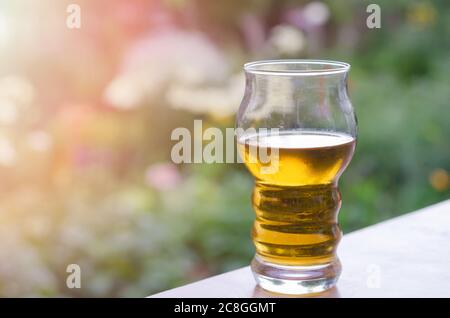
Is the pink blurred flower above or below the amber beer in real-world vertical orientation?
below

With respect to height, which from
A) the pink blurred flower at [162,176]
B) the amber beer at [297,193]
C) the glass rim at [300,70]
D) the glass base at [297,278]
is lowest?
the pink blurred flower at [162,176]

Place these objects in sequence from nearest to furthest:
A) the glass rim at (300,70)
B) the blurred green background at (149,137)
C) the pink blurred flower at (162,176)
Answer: the glass rim at (300,70)
the blurred green background at (149,137)
the pink blurred flower at (162,176)

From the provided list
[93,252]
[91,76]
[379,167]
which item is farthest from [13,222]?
[379,167]

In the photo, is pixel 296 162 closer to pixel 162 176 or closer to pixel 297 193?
pixel 297 193

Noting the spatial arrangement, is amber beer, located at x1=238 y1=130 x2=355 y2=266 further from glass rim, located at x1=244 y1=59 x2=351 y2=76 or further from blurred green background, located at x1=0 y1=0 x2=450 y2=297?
blurred green background, located at x1=0 y1=0 x2=450 y2=297

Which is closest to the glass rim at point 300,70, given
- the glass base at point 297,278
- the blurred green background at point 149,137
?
the glass base at point 297,278

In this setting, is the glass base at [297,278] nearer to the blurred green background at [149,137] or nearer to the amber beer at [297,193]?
the amber beer at [297,193]

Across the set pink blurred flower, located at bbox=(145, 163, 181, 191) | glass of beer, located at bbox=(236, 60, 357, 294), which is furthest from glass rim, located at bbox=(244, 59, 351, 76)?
pink blurred flower, located at bbox=(145, 163, 181, 191)

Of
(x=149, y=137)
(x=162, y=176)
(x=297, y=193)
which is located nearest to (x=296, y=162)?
(x=297, y=193)
